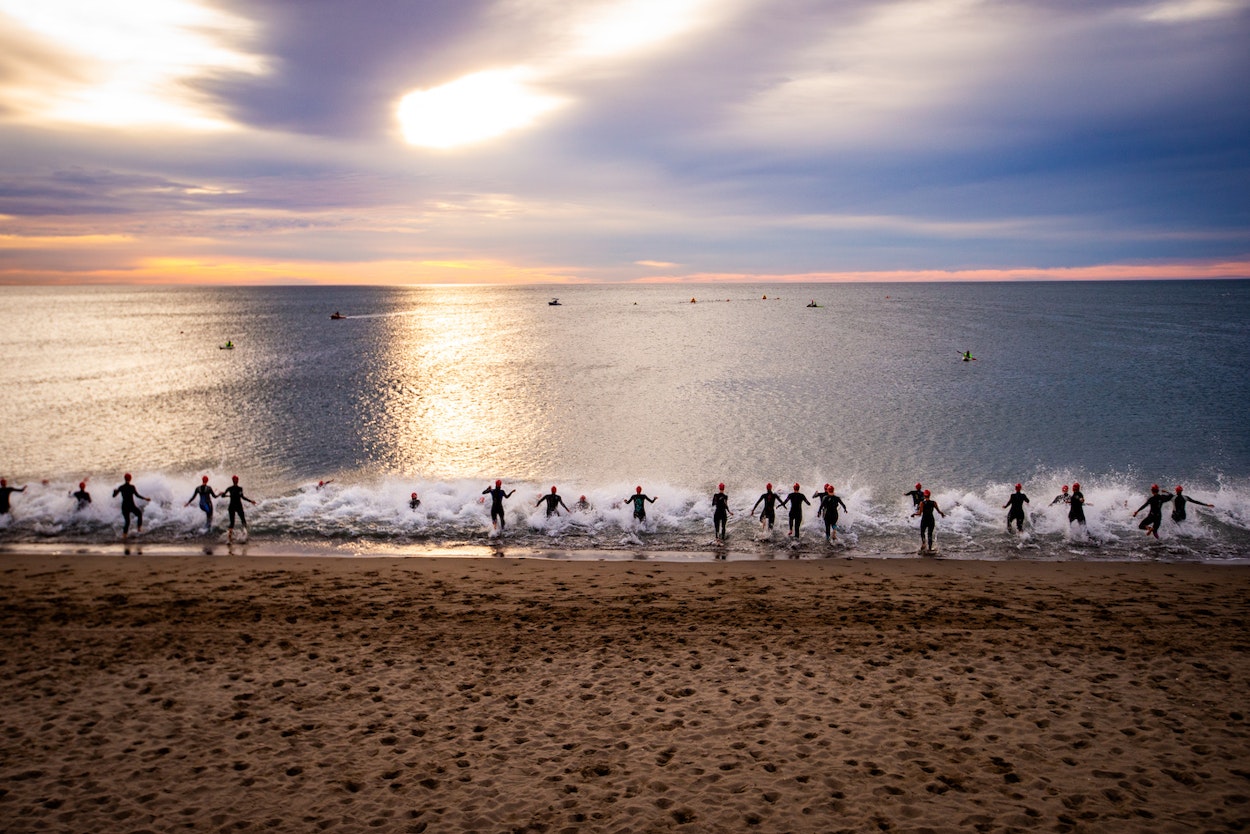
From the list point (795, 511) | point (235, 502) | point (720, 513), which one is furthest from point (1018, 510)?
point (235, 502)

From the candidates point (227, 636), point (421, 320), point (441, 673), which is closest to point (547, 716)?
point (441, 673)

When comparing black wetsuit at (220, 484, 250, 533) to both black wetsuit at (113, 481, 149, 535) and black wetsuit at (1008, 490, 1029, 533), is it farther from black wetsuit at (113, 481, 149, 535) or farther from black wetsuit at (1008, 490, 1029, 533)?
black wetsuit at (1008, 490, 1029, 533)

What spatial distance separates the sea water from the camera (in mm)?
21344

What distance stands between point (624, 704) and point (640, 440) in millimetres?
24722

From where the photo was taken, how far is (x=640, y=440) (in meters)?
34.8

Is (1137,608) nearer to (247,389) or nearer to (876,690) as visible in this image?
(876,690)

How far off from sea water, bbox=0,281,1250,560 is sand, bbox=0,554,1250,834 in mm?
5058

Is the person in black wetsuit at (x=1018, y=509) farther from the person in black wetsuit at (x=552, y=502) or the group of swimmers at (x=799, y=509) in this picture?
the person in black wetsuit at (x=552, y=502)

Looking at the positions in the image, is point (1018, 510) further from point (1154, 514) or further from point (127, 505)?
point (127, 505)

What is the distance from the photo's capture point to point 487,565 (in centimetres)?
1786

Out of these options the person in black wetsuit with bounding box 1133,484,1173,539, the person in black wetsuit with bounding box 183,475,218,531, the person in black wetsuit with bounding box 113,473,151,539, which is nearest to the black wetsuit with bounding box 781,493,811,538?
the person in black wetsuit with bounding box 1133,484,1173,539

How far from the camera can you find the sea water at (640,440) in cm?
2134

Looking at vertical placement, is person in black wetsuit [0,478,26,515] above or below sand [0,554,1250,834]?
above

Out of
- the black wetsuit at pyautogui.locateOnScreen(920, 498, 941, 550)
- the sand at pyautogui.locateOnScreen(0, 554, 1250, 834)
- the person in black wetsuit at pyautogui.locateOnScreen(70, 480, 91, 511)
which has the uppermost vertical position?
the person in black wetsuit at pyautogui.locateOnScreen(70, 480, 91, 511)
